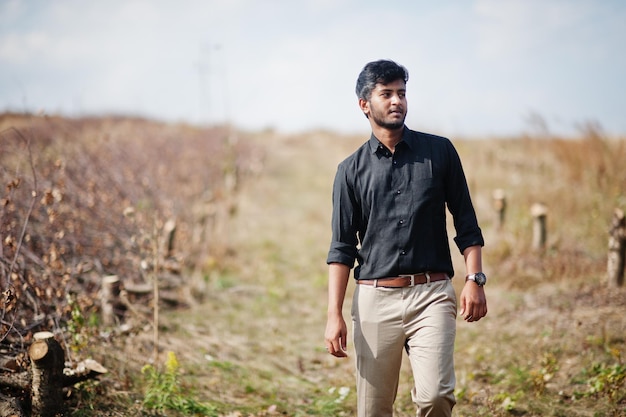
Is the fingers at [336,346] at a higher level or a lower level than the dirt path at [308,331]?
higher

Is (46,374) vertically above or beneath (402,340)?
beneath

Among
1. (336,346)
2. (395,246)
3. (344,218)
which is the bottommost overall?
(336,346)

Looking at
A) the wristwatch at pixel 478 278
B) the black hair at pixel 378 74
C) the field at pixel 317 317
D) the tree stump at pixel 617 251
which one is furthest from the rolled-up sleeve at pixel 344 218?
the tree stump at pixel 617 251

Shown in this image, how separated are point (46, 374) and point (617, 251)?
5845 millimetres

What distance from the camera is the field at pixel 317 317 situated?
415cm

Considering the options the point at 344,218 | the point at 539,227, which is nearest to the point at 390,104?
the point at 344,218

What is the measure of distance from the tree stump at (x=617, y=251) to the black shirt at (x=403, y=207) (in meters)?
4.33

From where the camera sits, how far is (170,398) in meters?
4.02

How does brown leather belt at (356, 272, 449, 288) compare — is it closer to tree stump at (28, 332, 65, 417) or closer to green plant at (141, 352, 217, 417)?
green plant at (141, 352, 217, 417)

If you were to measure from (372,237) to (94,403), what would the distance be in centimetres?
244

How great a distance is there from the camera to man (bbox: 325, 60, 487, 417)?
106 inches

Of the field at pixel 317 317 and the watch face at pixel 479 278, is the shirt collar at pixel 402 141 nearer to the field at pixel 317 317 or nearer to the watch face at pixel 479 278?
the watch face at pixel 479 278

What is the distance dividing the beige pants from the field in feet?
4.51

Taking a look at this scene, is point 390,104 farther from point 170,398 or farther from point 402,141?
point 170,398
